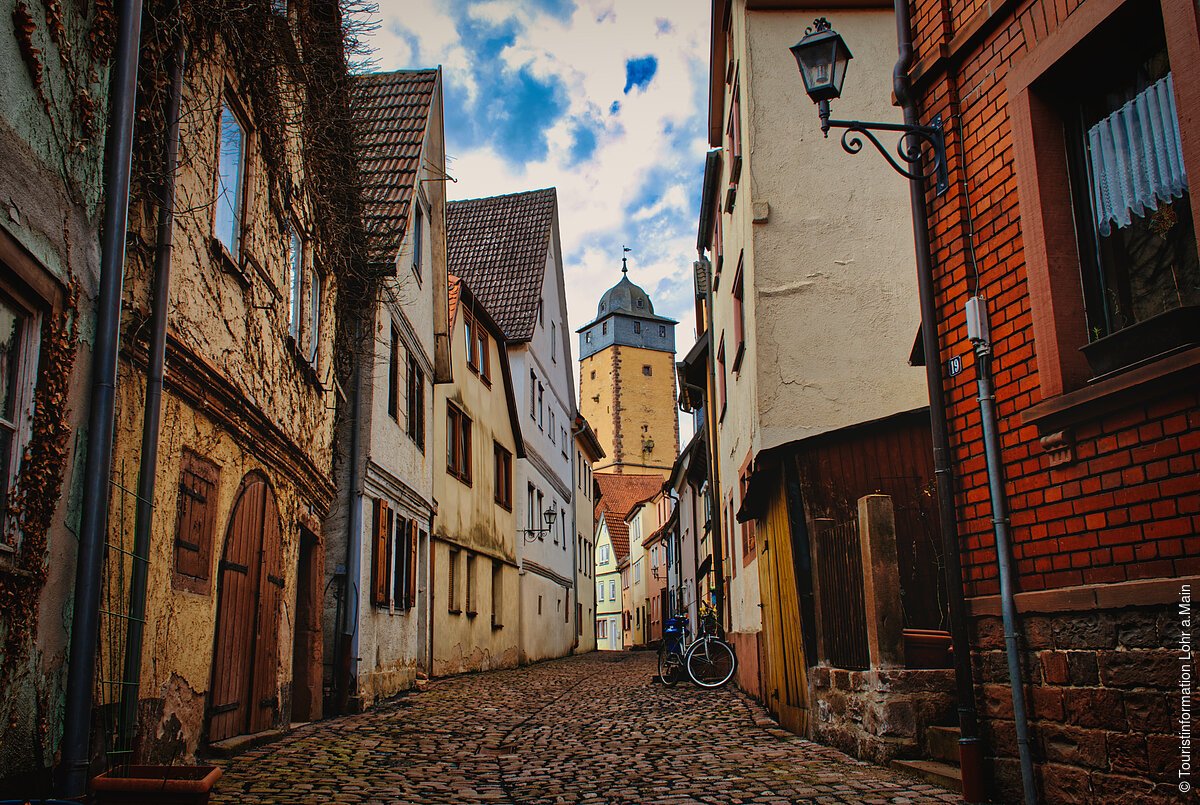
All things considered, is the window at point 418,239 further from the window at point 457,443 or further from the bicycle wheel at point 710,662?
the bicycle wheel at point 710,662

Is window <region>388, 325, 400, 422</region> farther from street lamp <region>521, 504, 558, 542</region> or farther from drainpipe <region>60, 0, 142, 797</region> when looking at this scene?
→ street lamp <region>521, 504, 558, 542</region>

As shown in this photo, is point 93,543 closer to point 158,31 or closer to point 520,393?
point 158,31

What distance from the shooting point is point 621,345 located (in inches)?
3238

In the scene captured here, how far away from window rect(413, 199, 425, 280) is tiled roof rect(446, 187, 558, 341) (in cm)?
1033

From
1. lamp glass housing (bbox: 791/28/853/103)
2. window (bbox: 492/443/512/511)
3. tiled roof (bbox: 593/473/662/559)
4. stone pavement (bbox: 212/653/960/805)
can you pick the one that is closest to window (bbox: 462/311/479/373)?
window (bbox: 492/443/512/511)

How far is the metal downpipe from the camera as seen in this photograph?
5.26 metres

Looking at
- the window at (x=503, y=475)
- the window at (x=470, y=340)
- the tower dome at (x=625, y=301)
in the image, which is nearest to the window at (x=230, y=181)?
the window at (x=470, y=340)

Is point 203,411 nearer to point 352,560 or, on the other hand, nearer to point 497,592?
point 352,560

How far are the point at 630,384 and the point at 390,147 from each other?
65625mm

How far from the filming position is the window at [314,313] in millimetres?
10734

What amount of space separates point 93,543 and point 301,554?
614 cm

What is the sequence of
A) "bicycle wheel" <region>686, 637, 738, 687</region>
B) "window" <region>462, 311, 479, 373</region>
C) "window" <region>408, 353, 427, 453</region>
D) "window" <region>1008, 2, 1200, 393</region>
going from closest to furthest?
"window" <region>1008, 2, 1200, 393</region>
"bicycle wheel" <region>686, 637, 738, 687</region>
"window" <region>408, 353, 427, 453</region>
"window" <region>462, 311, 479, 373</region>

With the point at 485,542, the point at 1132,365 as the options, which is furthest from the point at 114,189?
the point at 485,542

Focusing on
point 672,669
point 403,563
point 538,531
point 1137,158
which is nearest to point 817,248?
point 1137,158
